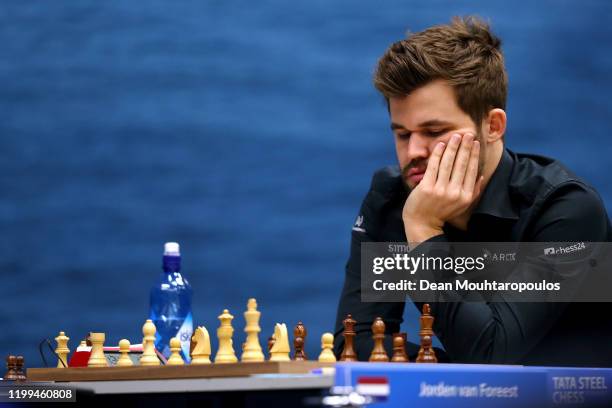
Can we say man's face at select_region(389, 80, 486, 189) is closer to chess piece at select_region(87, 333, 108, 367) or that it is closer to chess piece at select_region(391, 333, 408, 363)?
chess piece at select_region(391, 333, 408, 363)

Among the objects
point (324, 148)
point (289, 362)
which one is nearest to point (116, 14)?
point (324, 148)

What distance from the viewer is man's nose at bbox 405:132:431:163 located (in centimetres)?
200

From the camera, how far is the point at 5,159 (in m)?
3.91

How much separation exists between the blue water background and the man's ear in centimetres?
159

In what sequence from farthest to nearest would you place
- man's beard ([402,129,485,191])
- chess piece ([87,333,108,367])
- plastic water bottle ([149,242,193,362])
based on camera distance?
1. plastic water bottle ([149,242,193,362])
2. man's beard ([402,129,485,191])
3. chess piece ([87,333,108,367])

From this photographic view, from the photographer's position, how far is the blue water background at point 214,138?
379cm

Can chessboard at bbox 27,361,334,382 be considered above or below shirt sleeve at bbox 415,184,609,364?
below

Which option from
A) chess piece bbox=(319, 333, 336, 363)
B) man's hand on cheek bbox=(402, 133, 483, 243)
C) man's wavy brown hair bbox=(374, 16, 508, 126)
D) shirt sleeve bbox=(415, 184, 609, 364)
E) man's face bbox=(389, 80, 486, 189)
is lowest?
chess piece bbox=(319, 333, 336, 363)

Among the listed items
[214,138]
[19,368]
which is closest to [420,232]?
[19,368]

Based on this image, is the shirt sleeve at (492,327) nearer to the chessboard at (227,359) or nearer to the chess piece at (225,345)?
the chessboard at (227,359)

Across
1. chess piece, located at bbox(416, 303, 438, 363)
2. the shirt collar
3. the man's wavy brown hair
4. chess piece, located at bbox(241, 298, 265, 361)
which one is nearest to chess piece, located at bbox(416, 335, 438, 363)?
chess piece, located at bbox(416, 303, 438, 363)

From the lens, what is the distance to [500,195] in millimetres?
2043

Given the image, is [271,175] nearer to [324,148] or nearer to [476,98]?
[324,148]

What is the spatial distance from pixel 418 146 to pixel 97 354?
2.33ft
